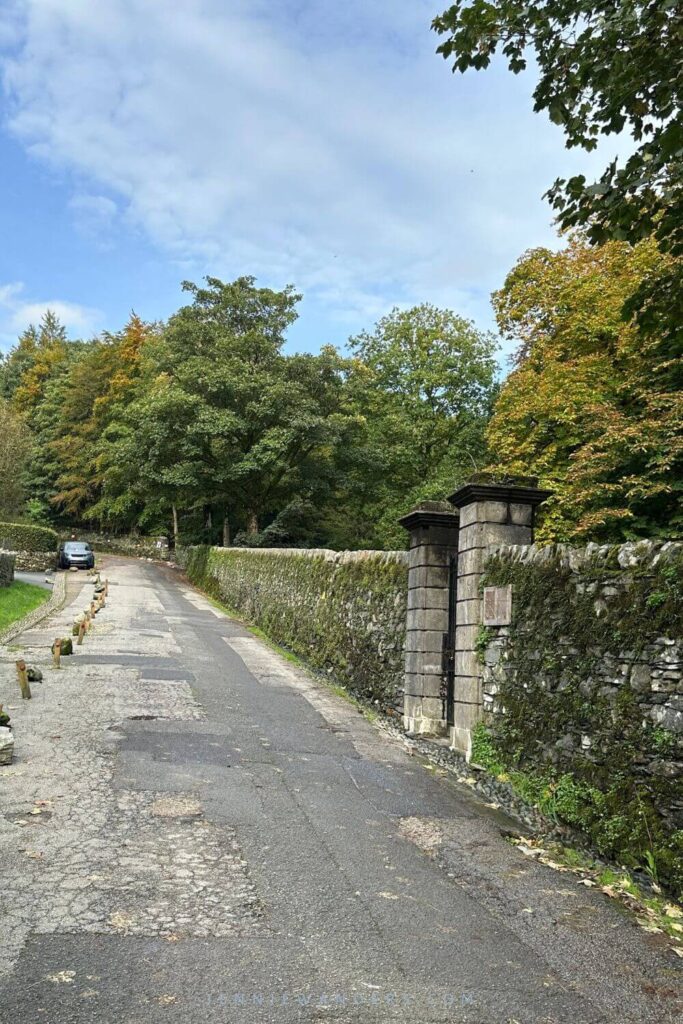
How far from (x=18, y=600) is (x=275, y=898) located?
66.8ft

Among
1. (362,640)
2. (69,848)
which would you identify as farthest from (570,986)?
(362,640)

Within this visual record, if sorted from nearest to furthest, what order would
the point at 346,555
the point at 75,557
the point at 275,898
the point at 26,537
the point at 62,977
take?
the point at 62,977
the point at 275,898
the point at 346,555
the point at 75,557
the point at 26,537

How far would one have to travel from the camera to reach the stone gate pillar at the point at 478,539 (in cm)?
816

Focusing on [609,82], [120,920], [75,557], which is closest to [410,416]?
[75,557]

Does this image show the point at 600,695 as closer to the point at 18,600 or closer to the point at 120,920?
the point at 120,920

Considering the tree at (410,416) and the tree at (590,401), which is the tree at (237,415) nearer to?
the tree at (410,416)

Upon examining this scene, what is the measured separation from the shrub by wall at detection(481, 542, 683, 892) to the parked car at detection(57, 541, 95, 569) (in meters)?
34.6

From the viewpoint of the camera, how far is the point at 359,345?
144 feet

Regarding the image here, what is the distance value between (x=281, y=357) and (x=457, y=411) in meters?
9.54

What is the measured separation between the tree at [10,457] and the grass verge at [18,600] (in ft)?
57.5

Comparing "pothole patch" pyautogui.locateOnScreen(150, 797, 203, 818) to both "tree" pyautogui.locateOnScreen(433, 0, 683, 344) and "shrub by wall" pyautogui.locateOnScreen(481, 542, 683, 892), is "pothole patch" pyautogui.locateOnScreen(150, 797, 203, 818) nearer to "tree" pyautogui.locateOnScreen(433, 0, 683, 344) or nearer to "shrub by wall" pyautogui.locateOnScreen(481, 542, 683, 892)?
"shrub by wall" pyautogui.locateOnScreen(481, 542, 683, 892)

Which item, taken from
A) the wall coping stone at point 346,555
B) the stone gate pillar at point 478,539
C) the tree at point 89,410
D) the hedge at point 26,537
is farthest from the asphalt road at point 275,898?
the tree at point 89,410

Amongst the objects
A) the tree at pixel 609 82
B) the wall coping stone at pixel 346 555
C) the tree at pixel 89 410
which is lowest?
the wall coping stone at pixel 346 555

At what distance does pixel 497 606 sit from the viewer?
7676 mm
